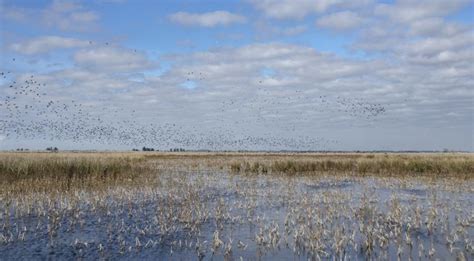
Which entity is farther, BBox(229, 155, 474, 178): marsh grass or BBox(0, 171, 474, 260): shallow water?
BBox(229, 155, 474, 178): marsh grass

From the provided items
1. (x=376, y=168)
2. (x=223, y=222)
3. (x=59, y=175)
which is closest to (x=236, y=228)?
(x=223, y=222)

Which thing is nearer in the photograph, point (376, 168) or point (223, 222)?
point (223, 222)

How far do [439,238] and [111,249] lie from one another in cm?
753

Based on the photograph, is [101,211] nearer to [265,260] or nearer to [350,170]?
[265,260]

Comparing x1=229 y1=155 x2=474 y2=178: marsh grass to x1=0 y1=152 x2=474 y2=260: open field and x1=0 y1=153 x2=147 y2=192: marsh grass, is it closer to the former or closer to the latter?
x1=0 y1=152 x2=474 y2=260: open field

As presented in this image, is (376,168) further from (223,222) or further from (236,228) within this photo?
(236,228)

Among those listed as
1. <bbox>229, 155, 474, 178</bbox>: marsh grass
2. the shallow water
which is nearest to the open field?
the shallow water

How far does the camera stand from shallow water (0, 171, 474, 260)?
909 cm

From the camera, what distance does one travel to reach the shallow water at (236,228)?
9.09 metres

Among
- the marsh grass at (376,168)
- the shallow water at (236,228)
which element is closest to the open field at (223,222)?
the shallow water at (236,228)

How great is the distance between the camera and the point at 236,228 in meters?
11.5

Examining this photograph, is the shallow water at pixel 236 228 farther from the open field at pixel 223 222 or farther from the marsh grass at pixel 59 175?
the marsh grass at pixel 59 175

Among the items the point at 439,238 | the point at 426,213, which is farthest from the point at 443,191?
the point at 439,238

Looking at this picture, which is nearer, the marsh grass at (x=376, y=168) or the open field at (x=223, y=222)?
the open field at (x=223, y=222)
